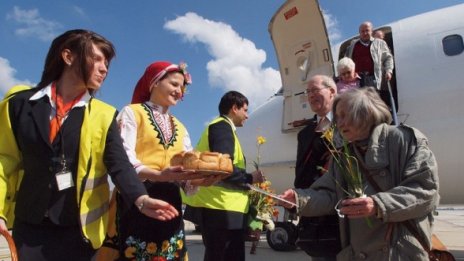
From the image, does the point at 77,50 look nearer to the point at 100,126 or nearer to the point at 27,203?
the point at 100,126

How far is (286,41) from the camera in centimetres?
671

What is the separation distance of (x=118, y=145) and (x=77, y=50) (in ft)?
1.59

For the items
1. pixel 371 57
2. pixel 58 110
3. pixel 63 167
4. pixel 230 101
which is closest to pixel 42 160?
pixel 63 167

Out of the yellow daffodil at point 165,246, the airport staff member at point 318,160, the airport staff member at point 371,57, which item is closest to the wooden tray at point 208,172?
the yellow daffodil at point 165,246

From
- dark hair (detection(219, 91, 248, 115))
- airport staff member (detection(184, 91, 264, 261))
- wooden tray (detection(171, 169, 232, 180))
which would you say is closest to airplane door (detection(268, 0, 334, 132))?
dark hair (detection(219, 91, 248, 115))

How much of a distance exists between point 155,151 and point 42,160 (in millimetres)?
702

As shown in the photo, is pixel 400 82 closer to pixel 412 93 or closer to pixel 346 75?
pixel 412 93

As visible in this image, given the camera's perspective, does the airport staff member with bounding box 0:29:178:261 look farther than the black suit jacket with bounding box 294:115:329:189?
No

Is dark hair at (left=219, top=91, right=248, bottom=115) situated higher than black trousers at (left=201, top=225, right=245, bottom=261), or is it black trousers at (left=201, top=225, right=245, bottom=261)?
dark hair at (left=219, top=91, right=248, bottom=115)

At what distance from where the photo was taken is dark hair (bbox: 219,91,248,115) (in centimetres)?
351

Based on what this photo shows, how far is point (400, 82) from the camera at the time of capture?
5.52 meters

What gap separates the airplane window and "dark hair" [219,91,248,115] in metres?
3.44

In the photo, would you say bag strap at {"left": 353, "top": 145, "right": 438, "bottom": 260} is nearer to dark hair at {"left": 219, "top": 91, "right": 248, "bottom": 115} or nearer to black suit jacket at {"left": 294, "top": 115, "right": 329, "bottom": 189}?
black suit jacket at {"left": 294, "top": 115, "right": 329, "bottom": 189}

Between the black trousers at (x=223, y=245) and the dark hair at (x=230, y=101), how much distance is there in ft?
3.29
